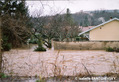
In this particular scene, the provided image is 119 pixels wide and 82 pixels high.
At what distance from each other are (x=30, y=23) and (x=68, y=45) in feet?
22.6

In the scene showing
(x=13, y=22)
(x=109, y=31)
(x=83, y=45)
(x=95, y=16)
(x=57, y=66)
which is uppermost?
(x=95, y=16)

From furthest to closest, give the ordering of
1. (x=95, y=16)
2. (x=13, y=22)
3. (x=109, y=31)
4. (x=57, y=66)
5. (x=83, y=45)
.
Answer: (x=95, y=16) < (x=109, y=31) < (x=83, y=45) < (x=13, y=22) < (x=57, y=66)

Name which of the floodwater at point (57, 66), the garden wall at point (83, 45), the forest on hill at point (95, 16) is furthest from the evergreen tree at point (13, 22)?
the forest on hill at point (95, 16)

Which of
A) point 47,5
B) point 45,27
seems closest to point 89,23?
point 45,27

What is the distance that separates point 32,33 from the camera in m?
17.9

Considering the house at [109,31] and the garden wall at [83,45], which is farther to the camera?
the house at [109,31]

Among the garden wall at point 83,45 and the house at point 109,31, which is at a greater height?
the house at point 109,31

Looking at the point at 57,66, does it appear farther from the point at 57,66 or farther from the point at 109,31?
the point at 109,31

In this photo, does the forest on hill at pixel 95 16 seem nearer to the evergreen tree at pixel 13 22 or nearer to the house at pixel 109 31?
the house at pixel 109 31

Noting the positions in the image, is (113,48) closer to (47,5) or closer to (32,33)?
(32,33)

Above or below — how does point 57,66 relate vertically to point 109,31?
below

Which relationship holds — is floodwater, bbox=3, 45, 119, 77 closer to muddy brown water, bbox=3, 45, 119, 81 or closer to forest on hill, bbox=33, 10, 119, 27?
muddy brown water, bbox=3, 45, 119, 81

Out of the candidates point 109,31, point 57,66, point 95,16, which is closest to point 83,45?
point 109,31

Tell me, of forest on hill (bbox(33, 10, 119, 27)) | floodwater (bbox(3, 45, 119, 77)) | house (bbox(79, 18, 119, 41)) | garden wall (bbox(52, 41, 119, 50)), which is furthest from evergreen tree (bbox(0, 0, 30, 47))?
house (bbox(79, 18, 119, 41))
